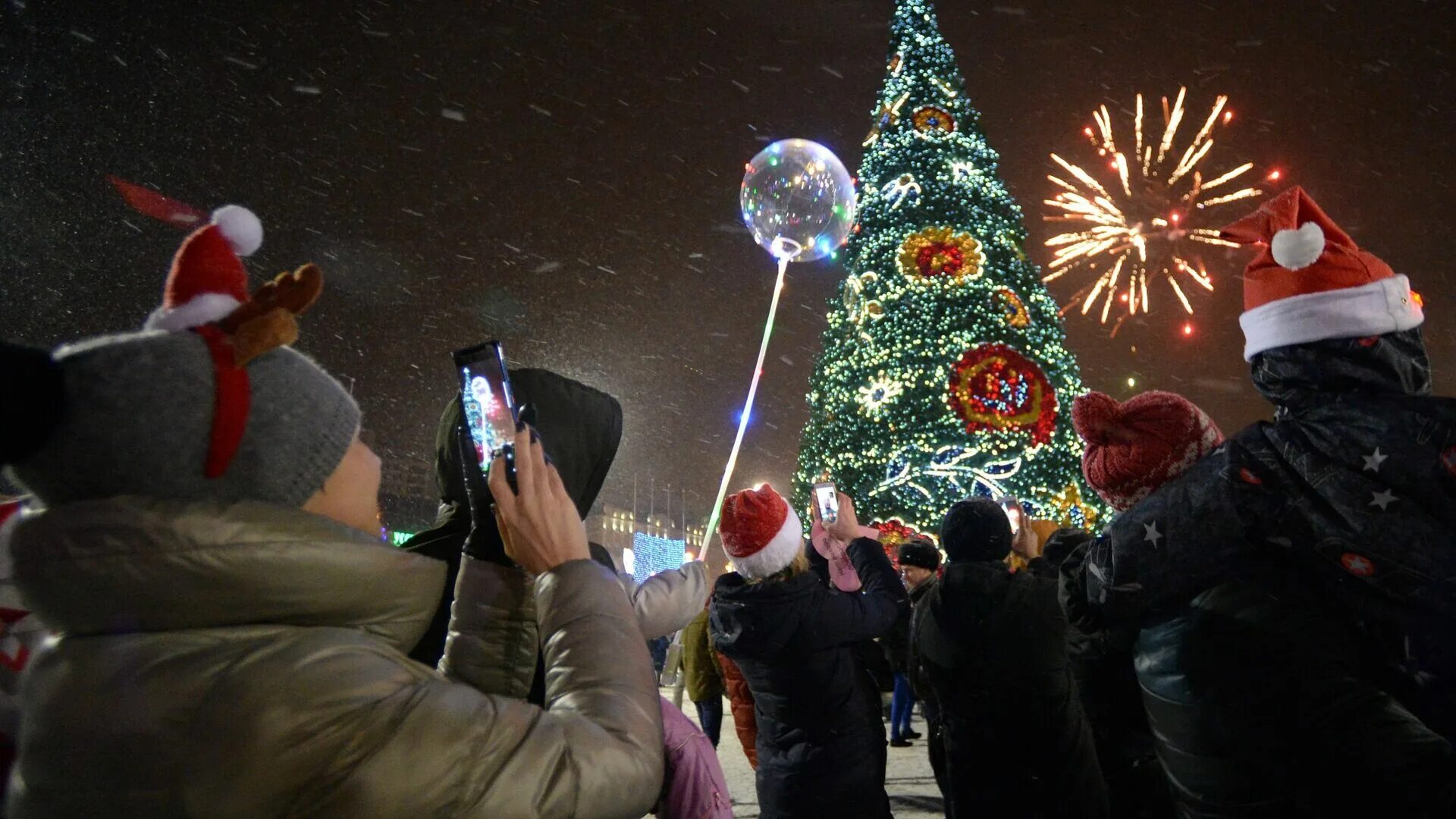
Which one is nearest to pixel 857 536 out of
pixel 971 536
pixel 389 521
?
pixel 971 536

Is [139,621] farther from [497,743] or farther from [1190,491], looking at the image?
[1190,491]

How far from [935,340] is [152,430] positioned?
16.2 m

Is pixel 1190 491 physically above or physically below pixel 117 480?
above

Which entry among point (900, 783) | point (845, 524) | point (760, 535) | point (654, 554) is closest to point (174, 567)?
point (760, 535)

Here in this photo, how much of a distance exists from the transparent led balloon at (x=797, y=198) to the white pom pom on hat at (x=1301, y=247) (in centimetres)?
460

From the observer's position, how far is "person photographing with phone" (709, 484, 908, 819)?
3.37 m

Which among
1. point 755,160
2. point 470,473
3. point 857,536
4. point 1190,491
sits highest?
point 755,160

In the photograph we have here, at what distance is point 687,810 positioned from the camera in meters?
2.13

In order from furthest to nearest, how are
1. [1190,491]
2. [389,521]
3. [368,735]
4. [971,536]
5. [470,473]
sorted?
[389,521]
[971,536]
[1190,491]
[470,473]
[368,735]

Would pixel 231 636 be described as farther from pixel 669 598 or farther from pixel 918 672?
pixel 918 672

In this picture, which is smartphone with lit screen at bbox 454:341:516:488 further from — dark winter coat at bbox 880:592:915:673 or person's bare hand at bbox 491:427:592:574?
dark winter coat at bbox 880:592:915:673

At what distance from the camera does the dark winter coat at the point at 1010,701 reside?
324 centimetres

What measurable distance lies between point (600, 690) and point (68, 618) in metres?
0.67

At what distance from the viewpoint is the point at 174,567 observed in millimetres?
1006
